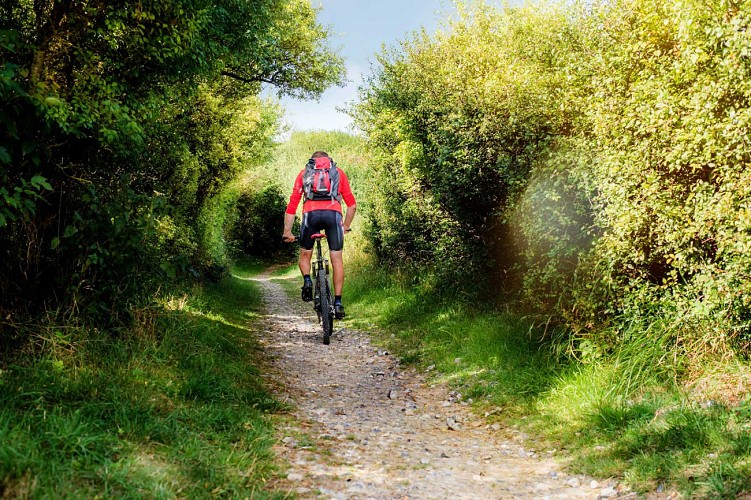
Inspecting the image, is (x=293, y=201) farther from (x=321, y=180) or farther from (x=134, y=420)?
(x=134, y=420)

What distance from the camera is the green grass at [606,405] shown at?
3.46m

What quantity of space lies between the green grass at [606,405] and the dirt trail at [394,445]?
24 cm

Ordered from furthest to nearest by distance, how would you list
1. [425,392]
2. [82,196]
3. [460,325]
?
[460,325]
[425,392]
[82,196]

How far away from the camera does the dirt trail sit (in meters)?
3.60

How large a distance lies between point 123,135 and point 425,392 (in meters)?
4.38

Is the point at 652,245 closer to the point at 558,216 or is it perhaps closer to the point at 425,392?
the point at 558,216

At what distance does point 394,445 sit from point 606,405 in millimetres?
1873

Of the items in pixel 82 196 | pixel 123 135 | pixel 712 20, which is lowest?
pixel 82 196

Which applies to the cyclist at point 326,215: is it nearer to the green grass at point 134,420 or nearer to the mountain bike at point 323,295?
the mountain bike at point 323,295

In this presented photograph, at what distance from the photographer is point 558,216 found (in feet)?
19.0

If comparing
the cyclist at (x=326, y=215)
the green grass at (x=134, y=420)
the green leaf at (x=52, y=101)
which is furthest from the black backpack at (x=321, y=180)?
the green leaf at (x=52, y=101)

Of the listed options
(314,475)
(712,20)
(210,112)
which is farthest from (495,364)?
(210,112)

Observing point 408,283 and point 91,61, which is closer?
point 91,61

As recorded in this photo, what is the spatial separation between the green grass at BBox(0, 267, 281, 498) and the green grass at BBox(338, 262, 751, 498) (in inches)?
95.2
